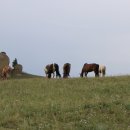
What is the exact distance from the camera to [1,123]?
17172 millimetres

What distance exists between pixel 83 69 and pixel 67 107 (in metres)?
20.0

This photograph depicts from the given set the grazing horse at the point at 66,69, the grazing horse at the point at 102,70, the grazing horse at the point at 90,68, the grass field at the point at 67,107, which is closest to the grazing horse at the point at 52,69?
the grazing horse at the point at 66,69

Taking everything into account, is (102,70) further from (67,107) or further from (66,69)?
(67,107)

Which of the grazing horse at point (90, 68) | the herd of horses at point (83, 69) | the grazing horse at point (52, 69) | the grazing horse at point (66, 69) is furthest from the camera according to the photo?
the grazing horse at point (52, 69)

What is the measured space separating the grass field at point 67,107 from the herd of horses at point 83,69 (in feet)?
36.7

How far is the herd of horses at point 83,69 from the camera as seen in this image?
3838 centimetres

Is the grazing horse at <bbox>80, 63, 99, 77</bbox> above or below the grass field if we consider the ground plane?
above

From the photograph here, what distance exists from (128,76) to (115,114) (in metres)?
12.4

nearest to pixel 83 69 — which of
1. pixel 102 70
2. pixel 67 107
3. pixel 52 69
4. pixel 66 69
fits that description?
pixel 66 69

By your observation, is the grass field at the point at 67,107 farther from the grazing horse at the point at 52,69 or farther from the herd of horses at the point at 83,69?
the grazing horse at the point at 52,69

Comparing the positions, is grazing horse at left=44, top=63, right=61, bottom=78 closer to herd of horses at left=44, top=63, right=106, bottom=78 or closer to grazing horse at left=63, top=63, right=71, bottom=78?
herd of horses at left=44, top=63, right=106, bottom=78

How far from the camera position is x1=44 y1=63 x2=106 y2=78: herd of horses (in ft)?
126

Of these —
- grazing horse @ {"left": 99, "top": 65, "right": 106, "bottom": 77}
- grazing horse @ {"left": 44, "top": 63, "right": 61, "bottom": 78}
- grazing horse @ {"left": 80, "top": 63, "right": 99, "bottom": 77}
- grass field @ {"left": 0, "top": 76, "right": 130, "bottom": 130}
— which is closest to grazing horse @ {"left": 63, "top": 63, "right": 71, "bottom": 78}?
grazing horse @ {"left": 44, "top": 63, "right": 61, "bottom": 78}

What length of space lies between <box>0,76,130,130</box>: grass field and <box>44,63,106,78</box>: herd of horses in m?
11.2
